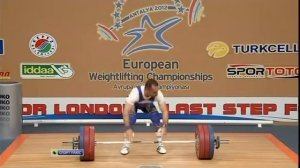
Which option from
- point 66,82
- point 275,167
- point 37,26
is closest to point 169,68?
point 66,82

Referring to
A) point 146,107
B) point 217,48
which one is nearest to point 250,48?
point 217,48

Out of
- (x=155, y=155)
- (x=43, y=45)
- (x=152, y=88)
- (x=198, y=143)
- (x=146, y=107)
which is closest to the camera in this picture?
(x=198, y=143)

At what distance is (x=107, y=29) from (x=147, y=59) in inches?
32.0

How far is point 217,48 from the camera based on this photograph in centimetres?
823

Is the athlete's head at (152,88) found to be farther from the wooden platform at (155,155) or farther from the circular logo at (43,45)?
the circular logo at (43,45)

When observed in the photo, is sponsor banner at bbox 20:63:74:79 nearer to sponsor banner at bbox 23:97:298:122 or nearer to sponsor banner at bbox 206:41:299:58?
sponsor banner at bbox 23:97:298:122

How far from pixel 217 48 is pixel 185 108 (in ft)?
3.67

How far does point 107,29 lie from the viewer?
8.22 m

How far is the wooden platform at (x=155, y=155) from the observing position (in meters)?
5.93

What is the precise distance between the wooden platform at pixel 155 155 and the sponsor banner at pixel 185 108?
0.86 meters

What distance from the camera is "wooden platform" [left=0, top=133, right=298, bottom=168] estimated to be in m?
5.93

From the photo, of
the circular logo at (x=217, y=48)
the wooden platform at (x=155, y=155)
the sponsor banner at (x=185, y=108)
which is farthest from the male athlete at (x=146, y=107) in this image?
the circular logo at (x=217, y=48)

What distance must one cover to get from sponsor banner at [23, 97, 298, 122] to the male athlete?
187 centimetres

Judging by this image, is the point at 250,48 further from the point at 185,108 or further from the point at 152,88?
the point at 152,88
